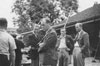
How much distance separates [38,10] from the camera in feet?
125

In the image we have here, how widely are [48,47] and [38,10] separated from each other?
32.1 meters

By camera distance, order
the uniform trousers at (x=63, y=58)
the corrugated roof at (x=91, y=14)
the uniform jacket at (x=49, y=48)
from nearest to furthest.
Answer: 1. the uniform jacket at (x=49, y=48)
2. the uniform trousers at (x=63, y=58)
3. the corrugated roof at (x=91, y=14)

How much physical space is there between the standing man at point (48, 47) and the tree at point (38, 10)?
29626 mm

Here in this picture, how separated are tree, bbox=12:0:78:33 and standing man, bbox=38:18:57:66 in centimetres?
2963

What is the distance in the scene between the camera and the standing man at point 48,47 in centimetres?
627

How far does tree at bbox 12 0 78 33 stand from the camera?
37900mm

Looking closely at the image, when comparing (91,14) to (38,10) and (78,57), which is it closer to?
(78,57)

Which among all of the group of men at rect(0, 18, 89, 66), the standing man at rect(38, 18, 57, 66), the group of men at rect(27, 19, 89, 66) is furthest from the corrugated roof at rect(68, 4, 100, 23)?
the standing man at rect(38, 18, 57, 66)

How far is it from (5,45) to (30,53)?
298 centimetres

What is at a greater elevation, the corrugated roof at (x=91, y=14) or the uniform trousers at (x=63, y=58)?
the corrugated roof at (x=91, y=14)

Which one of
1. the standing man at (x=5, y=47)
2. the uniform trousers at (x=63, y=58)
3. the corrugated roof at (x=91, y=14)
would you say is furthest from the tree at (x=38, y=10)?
the standing man at (x=5, y=47)

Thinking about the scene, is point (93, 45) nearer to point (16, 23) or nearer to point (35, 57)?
point (35, 57)

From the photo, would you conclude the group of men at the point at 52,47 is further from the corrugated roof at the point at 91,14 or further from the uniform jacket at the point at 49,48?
the corrugated roof at the point at 91,14

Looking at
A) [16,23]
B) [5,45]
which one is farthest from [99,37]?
[16,23]
